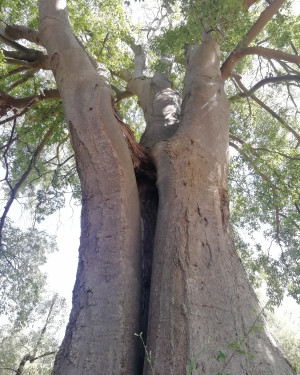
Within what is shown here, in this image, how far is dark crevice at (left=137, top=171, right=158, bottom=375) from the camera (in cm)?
207

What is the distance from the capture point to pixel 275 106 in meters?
7.56

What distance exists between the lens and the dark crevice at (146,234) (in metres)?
2.07

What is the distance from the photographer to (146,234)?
2.59 meters

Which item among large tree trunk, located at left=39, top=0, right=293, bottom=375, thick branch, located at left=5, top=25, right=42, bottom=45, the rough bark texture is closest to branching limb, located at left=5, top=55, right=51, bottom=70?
thick branch, located at left=5, top=25, right=42, bottom=45

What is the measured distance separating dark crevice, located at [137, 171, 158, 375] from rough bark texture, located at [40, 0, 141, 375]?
8 cm

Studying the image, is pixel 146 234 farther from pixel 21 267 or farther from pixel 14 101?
pixel 21 267

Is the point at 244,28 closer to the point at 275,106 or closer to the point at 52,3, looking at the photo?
the point at 52,3

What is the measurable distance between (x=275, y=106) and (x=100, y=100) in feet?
18.9

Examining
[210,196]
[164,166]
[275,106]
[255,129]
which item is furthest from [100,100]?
[275,106]

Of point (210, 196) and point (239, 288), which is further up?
point (210, 196)

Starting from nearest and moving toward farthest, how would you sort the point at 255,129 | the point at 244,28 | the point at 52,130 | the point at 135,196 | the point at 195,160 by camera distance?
the point at 135,196, the point at 195,160, the point at 244,28, the point at 52,130, the point at 255,129

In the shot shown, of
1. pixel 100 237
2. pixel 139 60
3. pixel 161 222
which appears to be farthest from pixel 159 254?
pixel 139 60

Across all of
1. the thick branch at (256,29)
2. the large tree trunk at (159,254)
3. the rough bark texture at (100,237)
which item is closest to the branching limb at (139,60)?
the thick branch at (256,29)

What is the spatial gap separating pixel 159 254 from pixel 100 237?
1.26ft
